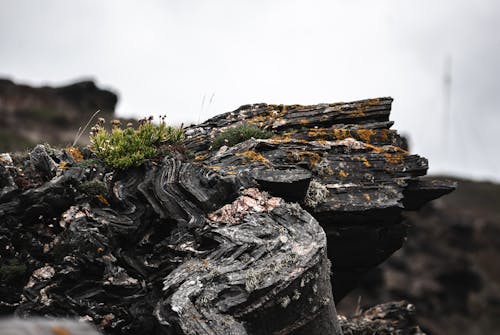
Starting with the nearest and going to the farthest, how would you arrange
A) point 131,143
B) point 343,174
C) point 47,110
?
point 131,143 → point 343,174 → point 47,110

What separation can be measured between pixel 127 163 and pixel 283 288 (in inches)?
190

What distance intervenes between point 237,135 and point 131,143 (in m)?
2.73

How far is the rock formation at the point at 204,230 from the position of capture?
916 cm

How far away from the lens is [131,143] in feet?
39.2

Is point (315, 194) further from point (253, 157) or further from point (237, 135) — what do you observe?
point (237, 135)

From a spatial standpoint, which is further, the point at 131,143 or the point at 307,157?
the point at 307,157

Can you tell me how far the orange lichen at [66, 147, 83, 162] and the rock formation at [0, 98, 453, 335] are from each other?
157 mm

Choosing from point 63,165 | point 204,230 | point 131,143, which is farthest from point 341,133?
point 63,165

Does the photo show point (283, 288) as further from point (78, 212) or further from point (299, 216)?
point (78, 212)

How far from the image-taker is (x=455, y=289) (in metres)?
A: 55.9

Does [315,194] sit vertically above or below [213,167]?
below

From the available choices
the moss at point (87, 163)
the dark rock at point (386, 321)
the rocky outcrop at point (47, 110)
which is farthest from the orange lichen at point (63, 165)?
the rocky outcrop at point (47, 110)

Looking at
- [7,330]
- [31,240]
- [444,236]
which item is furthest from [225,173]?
[444,236]

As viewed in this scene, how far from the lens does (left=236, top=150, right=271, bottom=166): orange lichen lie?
11.5 m
